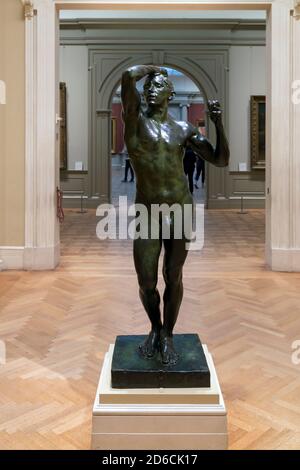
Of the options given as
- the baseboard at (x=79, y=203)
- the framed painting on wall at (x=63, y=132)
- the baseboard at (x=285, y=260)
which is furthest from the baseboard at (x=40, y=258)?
the framed painting on wall at (x=63, y=132)

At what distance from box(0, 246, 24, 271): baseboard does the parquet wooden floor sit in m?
0.26

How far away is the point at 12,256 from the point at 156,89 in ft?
15.7

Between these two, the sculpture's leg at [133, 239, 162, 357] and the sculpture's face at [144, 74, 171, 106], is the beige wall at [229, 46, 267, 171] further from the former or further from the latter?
the sculpture's leg at [133, 239, 162, 357]

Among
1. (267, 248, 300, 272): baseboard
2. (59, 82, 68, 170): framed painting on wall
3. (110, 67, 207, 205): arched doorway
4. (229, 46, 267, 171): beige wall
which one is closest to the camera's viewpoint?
(267, 248, 300, 272): baseboard

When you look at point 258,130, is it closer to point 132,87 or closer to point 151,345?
point 132,87

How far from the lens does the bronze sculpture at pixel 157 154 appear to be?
9.24 feet

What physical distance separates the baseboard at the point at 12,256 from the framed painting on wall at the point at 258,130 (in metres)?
8.98

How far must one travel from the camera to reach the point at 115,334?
4469 mm

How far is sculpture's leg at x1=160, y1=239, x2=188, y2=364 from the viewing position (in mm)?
2896

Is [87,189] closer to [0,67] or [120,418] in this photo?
[0,67]

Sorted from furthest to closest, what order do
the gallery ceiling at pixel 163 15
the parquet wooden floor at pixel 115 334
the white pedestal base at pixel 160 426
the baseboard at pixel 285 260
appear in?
the gallery ceiling at pixel 163 15 → the baseboard at pixel 285 260 → the parquet wooden floor at pixel 115 334 → the white pedestal base at pixel 160 426

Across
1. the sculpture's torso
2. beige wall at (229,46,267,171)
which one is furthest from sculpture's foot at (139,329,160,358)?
beige wall at (229,46,267,171)

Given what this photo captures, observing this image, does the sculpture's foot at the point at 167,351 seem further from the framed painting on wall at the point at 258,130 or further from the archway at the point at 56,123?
the framed painting on wall at the point at 258,130
